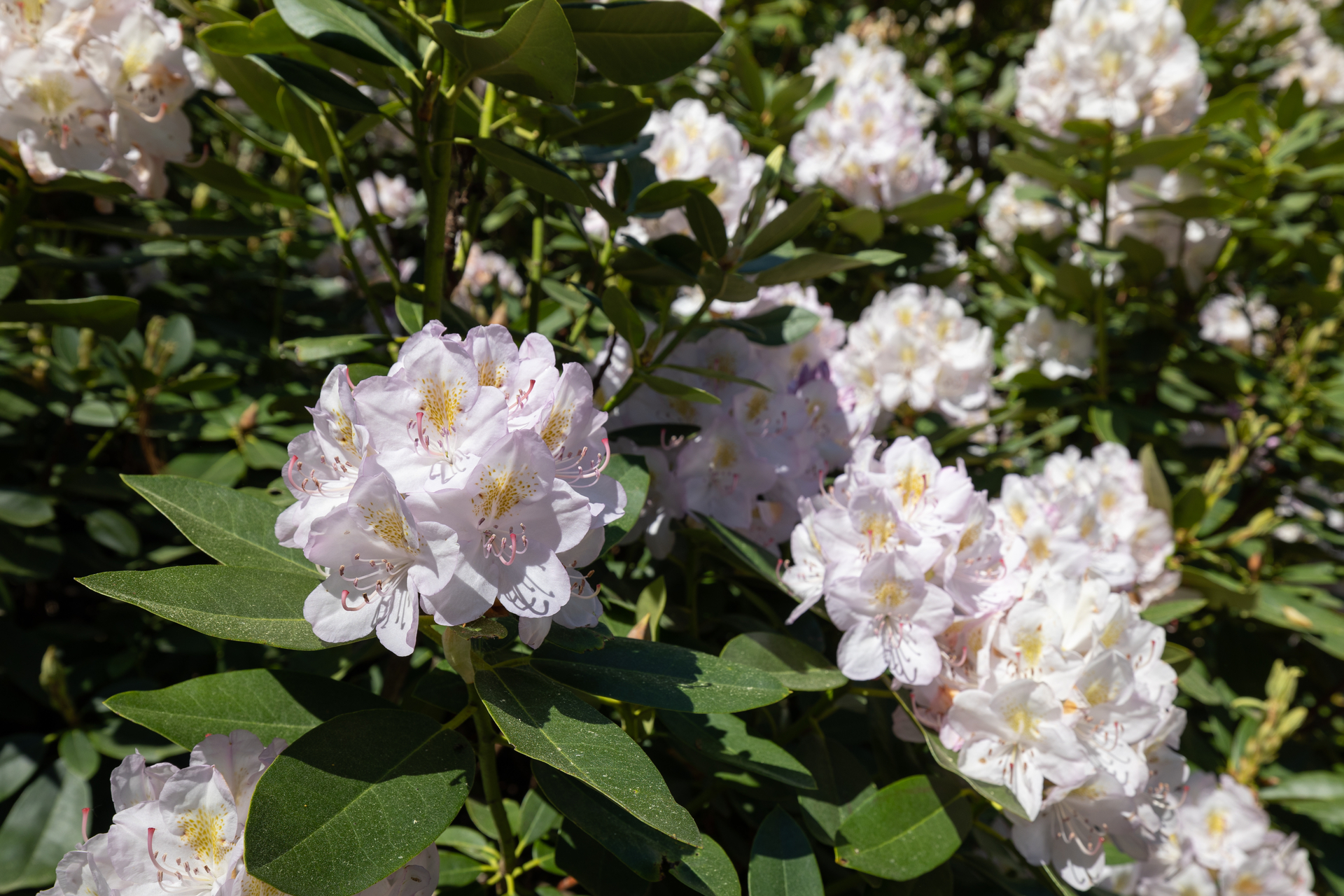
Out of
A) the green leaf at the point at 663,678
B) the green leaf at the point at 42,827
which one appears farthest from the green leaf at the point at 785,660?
the green leaf at the point at 42,827

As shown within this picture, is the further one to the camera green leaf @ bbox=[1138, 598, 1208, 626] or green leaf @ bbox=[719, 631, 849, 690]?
green leaf @ bbox=[1138, 598, 1208, 626]

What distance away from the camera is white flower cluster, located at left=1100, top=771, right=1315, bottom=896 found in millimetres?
1792

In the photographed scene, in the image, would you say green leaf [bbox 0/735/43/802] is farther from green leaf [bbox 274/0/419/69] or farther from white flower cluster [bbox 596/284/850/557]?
green leaf [bbox 274/0/419/69]

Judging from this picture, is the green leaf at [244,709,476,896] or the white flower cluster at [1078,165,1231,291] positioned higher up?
the white flower cluster at [1078,165,1231,291]

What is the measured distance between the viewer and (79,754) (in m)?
1.45

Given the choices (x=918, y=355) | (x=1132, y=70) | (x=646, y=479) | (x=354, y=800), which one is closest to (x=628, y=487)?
(x=646, y=479)

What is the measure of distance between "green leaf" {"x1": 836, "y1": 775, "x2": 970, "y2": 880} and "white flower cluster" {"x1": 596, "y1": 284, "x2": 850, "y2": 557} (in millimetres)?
422

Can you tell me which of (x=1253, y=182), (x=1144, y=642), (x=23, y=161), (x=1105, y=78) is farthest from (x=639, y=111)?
(x=1253, y=182)

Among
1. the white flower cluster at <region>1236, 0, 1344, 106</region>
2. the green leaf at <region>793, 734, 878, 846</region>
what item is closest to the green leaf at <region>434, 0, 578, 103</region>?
the green leaf at <region>793, 734, 878, 846</region>

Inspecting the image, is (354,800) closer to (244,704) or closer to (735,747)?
(244,704)

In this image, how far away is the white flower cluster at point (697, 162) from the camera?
1563 millimetres

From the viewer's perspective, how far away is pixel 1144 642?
43.8 inches

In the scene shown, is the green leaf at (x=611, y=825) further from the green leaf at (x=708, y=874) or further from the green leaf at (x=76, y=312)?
the green leaf at (x=76, y=312)

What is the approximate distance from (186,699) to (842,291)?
6.05ft
